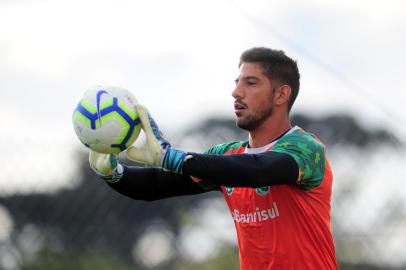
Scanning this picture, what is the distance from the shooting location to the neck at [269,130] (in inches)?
237

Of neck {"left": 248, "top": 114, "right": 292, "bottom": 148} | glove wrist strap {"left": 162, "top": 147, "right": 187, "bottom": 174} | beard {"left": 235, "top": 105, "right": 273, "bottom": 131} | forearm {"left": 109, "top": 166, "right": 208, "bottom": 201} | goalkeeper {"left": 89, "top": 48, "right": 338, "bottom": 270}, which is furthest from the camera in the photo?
forearm {"left": 109, "top": 166, "right": 208, "bottom": 201}

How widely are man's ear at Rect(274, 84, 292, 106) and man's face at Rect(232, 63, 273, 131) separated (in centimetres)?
5

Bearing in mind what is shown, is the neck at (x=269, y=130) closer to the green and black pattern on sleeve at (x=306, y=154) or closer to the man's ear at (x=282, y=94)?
the man's ear at (x=282, y=94)

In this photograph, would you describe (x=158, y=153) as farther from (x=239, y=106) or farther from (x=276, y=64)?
(x=276, y=64)

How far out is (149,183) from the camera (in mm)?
6227

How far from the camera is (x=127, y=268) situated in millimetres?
8828

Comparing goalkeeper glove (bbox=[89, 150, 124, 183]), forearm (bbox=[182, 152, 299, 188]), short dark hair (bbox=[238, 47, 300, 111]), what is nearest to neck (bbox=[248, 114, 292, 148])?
short dark hair (bbox=[238, 47, 300, 111])

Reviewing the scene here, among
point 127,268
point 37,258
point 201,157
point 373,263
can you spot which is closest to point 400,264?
point 373,263

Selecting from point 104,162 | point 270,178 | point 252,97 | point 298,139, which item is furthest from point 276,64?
point 104,162

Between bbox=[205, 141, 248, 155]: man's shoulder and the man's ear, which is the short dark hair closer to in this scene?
the man's ear

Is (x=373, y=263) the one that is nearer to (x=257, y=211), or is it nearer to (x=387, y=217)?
(x=387, y=217)

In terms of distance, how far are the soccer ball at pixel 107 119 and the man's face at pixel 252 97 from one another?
662 millimetres

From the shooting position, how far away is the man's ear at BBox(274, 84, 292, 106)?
6047 millimetres

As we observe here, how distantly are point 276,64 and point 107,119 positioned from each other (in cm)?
115
